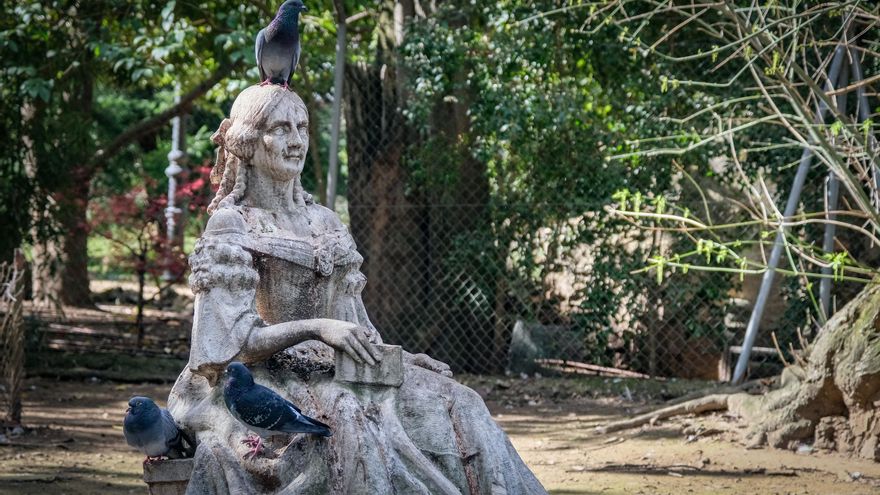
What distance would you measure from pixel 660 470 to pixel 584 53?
15.5 feet

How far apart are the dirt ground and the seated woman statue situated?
2.27 metres

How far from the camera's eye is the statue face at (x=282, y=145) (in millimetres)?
4969

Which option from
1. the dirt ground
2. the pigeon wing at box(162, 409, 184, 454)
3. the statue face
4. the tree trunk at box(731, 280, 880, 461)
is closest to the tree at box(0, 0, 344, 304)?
the dirt ground

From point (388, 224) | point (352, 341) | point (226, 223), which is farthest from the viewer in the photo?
point (388, 224)

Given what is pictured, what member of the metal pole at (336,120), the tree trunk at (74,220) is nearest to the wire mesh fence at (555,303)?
the metal pole at (336,120)

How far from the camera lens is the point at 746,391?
928cm

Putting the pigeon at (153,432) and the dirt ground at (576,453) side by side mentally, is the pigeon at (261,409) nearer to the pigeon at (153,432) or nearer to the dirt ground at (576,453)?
the pigeon at (153,432)

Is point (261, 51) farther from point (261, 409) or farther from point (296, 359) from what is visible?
point (261, 409)

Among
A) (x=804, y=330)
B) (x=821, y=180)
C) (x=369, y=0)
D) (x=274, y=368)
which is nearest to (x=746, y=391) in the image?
(x=804, y=330)

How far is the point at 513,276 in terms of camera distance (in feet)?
36.2

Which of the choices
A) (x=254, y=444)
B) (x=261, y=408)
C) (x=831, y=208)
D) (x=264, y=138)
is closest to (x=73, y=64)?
(x=831, y=208)

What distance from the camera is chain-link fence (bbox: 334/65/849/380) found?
420 inches

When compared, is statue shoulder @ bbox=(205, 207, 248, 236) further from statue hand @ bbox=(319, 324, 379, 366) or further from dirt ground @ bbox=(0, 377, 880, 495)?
dirt ground @ bbox=(0, 377, 880, 495)

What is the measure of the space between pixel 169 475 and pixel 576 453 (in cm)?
399
